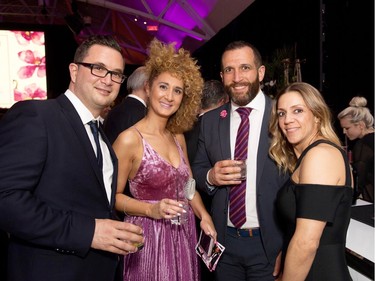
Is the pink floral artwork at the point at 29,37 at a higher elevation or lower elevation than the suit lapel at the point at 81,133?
higher

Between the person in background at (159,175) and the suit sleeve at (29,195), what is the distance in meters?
0.68

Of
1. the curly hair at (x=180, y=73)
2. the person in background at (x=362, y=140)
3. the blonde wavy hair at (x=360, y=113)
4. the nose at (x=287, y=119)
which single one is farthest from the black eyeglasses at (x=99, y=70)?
the blonde wavy hair at (x=360, y=113)

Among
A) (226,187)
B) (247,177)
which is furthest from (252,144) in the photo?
(226,187)

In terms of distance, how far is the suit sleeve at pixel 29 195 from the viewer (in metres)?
1.24

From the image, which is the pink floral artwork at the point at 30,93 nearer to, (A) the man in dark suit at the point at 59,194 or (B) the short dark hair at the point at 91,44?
(B) the short dark hair at the point at 91,44

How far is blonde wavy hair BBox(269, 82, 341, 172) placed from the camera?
1.77 meters

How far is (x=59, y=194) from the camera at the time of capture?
4.53 ft

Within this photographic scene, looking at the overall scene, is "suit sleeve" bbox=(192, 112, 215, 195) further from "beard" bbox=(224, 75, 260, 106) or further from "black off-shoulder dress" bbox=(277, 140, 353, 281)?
"black off-shoulder dress" bbox=(277, 140, 353, 281)

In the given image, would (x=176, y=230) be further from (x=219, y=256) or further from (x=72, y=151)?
(x=72, y=151)

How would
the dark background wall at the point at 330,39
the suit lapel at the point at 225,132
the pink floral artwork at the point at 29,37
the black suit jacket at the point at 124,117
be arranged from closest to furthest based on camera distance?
the suit lapel at the point at 225,132 → the black suit jacket at the point at 124,117 → the dark background wall at the point at 330,39 → the pink floral artwork at the point at 29,37

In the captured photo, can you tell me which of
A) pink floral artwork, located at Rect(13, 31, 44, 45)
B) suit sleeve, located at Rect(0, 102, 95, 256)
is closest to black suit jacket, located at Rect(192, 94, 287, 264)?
suit sleeve, located at Rect(0, 102, 95, 256)

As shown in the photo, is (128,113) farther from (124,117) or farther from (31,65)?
(31,65)

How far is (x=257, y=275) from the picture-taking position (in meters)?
2.11

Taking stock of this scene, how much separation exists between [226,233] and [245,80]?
0.94 meters
